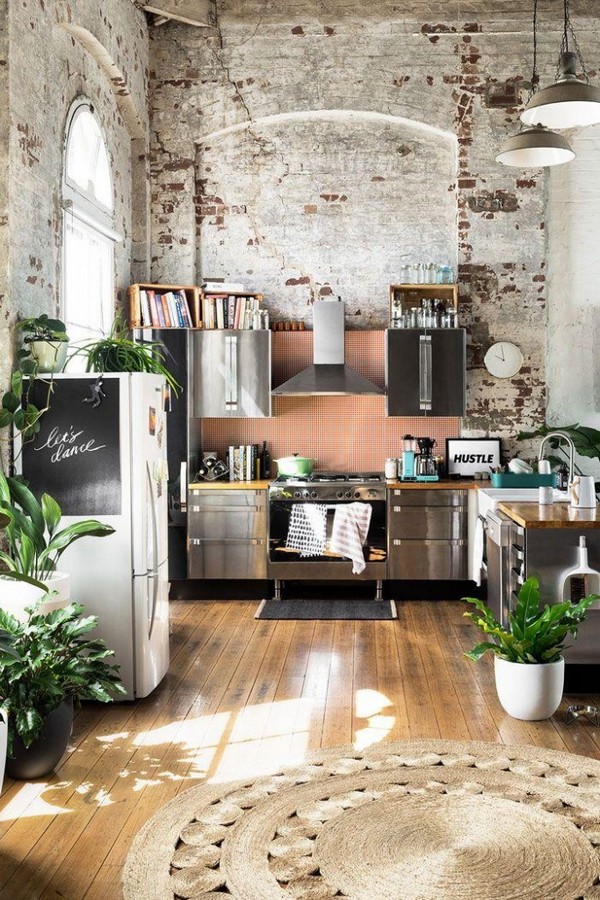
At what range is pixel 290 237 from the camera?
8.02m

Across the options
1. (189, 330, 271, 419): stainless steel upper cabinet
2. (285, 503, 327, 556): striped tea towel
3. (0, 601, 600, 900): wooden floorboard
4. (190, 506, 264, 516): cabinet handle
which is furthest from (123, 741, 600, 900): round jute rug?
(189, 330, 271, 419): stainless steel upper cabinet

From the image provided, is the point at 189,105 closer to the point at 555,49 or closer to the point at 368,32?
the point at 368,32

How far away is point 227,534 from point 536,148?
3871 mm

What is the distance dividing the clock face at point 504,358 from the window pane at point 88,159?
3492 millimetres

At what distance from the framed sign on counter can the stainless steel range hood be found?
3.06 ft

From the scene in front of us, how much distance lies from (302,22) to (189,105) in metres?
1.24

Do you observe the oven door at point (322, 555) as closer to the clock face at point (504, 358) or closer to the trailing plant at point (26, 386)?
the clock face at point (504, 358)

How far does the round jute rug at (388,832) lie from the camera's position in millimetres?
2883

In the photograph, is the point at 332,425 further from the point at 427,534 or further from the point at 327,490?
the point at 427,534

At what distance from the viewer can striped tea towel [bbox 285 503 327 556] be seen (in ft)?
24.1

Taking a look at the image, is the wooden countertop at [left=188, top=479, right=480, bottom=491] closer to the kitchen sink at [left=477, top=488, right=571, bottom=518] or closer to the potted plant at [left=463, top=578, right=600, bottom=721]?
the kitchen sink at [left=477, top=488, right=571, bottom=518]

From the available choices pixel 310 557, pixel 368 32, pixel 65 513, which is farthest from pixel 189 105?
pixel 65 513

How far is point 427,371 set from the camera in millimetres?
7512

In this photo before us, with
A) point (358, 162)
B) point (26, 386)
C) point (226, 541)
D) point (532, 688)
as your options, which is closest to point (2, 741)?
point (26, 386)
